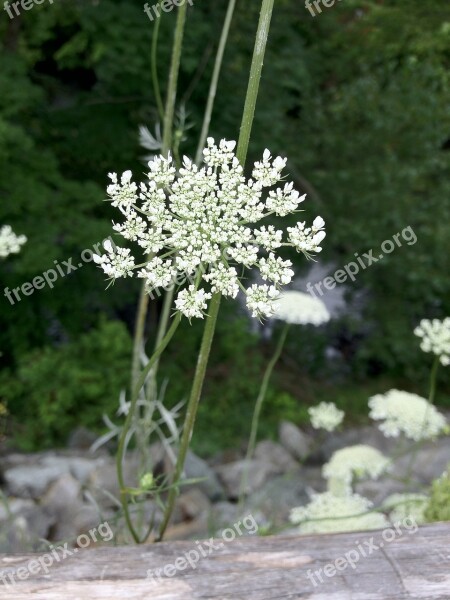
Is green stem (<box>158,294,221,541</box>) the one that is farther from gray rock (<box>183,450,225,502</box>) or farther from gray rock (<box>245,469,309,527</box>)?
gray rock (<box>183,450,225,502</box>)

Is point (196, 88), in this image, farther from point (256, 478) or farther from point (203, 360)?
point (203, 360)

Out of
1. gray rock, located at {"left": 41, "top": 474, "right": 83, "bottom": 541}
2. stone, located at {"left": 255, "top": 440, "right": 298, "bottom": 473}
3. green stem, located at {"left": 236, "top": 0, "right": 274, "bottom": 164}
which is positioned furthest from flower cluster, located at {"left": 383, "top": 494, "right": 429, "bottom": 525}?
stone, located at {"left": 255, "top": 440, "right": 298, "bottom": 473}

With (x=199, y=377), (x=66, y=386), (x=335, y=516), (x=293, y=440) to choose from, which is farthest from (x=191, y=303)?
(x=293, y=440)

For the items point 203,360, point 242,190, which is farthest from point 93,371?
point 242,190

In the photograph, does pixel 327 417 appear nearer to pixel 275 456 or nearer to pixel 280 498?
pixel 280 498

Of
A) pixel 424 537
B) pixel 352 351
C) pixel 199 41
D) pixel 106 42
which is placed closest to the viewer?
pixel 424 537
